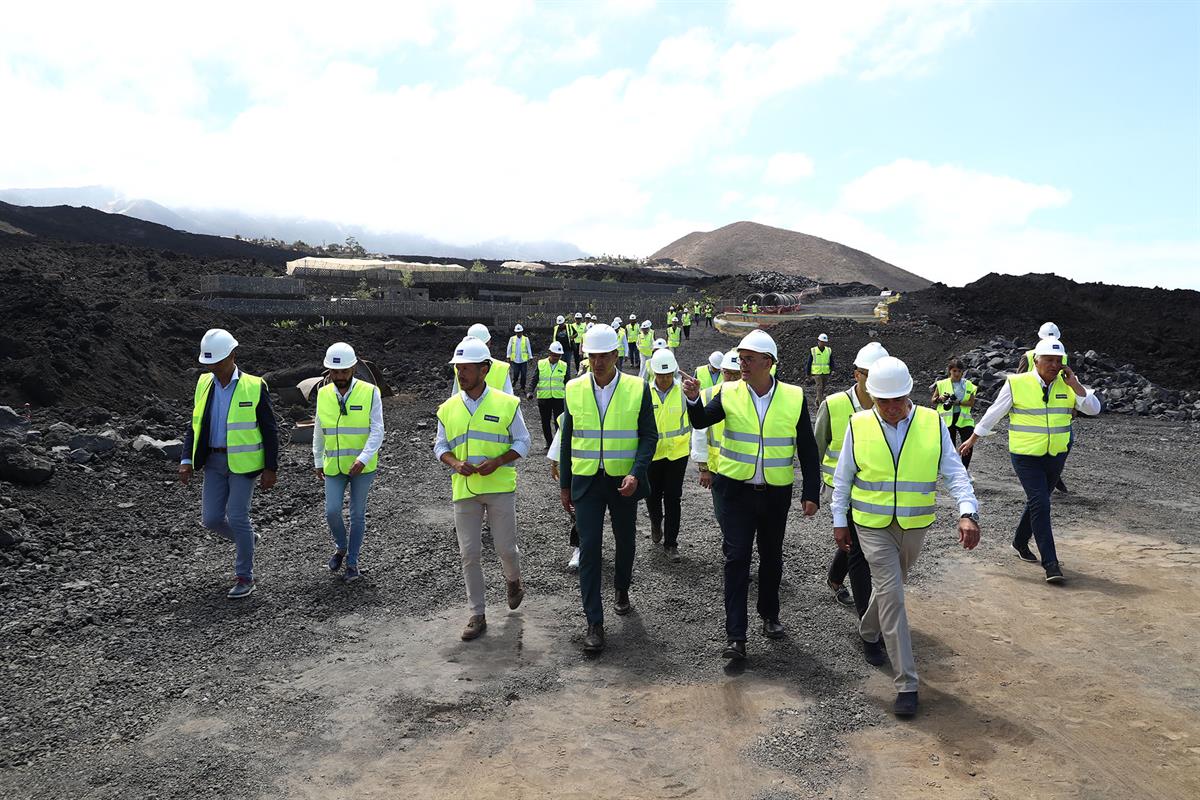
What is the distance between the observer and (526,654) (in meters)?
5.35

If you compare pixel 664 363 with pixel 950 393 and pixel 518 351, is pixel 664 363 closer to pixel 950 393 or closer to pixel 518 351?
pixel 950 393

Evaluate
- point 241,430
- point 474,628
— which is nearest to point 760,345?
point 474,628

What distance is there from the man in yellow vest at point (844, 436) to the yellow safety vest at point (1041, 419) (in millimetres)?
1798

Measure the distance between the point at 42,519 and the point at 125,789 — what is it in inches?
200

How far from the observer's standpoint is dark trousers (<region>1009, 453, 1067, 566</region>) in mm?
6773

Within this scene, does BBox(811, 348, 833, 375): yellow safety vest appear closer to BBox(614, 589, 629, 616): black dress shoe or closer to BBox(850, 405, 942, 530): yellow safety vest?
BBox(614, 589, 629, 616): black dress shoe

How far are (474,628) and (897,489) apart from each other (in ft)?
9.90

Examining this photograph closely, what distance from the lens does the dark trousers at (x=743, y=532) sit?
16.8 ft

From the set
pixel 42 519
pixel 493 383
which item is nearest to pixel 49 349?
pixel 42 519

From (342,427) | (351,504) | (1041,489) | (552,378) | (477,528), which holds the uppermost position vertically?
(552,378)

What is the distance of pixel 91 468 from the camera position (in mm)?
9500

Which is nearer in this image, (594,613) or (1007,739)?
(1007,739)

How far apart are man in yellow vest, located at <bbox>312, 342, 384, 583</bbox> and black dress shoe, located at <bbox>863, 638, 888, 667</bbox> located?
13.1ft

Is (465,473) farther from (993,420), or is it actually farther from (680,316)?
(680,316)
